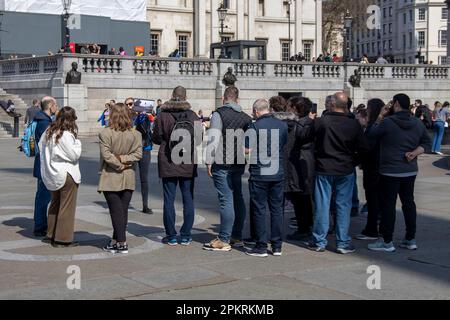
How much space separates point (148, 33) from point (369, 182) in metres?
44.8

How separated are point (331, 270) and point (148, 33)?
154ft

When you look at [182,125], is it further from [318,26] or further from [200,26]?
[318,26]

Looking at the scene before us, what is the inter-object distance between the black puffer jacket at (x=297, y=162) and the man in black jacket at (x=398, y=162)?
92 cm

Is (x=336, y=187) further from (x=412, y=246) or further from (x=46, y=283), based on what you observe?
(x=46, y=283)

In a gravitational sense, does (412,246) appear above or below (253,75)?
below

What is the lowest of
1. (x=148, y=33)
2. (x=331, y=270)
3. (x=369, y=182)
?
(x=331, y=270)

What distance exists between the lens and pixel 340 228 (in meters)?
9.85

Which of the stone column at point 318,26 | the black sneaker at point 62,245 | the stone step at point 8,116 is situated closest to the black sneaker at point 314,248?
the black sneaker at point 62,245

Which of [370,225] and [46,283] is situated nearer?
[46,283]

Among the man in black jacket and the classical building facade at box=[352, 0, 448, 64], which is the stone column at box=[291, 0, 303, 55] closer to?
the classical building facade at box=[352, 0, 448, 64]

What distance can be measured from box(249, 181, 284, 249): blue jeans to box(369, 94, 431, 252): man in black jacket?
126 centimetres

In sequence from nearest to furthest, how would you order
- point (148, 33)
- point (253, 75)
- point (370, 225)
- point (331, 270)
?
point (331, 270), point (370, 225), point (253, 75), point (148, 33)
